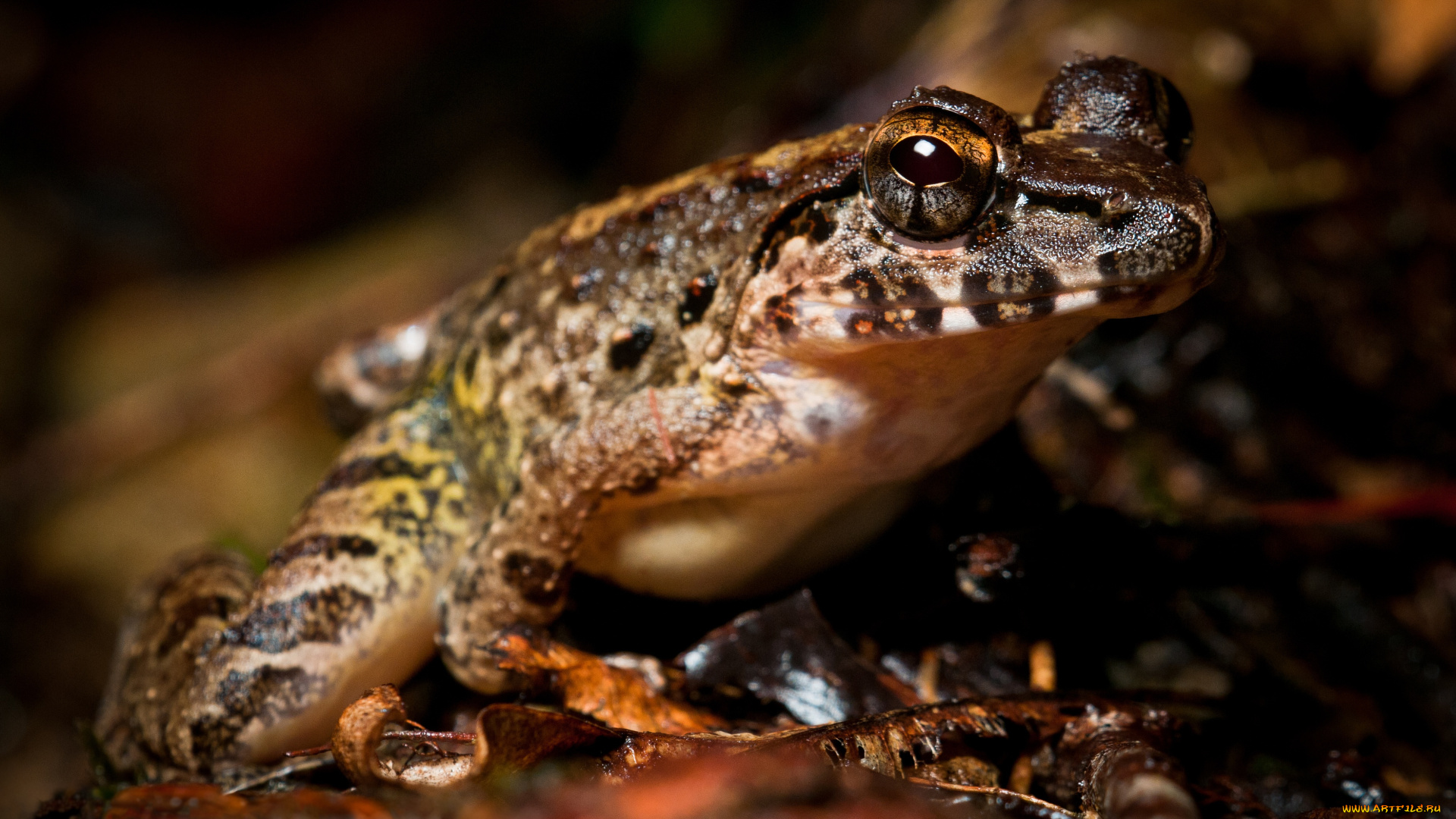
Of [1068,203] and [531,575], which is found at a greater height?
[1068,203]

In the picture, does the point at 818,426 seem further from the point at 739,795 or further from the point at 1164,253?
the point at 739,795

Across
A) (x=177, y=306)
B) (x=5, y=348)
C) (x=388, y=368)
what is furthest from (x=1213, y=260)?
(x=177, y=306)

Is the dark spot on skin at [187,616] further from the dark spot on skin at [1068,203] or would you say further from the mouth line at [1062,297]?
the dark spot on skin at [1068,203]

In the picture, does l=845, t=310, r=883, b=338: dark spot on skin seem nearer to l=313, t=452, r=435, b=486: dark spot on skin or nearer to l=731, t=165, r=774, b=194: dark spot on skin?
l=731, t=165, r=774, b=194: dark spot on skin

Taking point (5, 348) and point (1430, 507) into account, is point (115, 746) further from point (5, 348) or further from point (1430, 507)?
point (5, 348)

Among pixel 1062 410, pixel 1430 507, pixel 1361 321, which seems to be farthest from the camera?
pixel 1361 321

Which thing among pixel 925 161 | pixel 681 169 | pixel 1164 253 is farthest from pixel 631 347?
pixel 681 169
